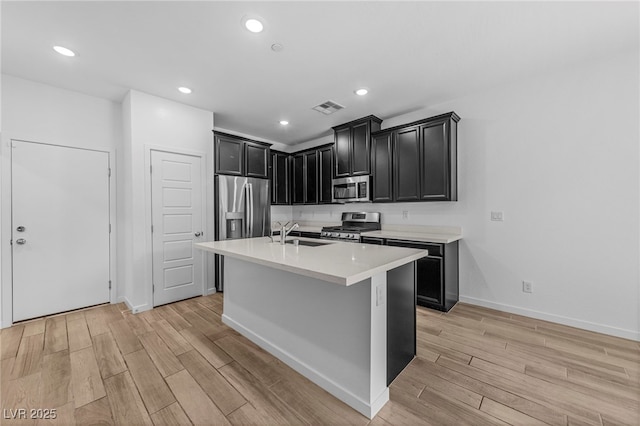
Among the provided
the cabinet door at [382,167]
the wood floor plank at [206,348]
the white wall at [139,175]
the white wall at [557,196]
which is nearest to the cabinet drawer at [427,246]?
the white wall at [557,196]

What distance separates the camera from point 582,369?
2.05 m

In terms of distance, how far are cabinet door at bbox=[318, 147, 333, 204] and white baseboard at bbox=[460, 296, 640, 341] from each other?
2745 millimetres

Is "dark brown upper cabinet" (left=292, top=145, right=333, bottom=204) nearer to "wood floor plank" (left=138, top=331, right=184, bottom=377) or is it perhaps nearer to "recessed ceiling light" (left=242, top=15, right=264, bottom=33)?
"recessed ceiling light" (left=242, top=15, right=264, bottom=33)

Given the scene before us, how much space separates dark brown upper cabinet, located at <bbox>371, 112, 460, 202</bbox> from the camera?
134 inches

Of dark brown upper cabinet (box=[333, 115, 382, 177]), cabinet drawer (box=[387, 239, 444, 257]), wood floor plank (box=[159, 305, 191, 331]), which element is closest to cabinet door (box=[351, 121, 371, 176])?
dark brown upper cabinet (box=[333, 115, 382, 177])

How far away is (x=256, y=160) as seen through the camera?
458cm

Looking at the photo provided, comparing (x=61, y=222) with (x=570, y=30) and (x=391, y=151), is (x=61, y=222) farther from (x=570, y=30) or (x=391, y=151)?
(x=570, y=30)

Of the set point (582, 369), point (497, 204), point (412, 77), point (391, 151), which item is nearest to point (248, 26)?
point (412, 77)

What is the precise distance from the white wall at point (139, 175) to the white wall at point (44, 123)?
293 mm

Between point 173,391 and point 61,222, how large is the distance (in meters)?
2.80

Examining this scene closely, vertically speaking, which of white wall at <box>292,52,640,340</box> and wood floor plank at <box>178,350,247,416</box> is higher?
white wall at <box>292,52,640,340</box>

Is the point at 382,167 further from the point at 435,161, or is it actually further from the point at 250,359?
the point at 250,359

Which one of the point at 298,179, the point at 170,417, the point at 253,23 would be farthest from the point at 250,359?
the point at 298,179

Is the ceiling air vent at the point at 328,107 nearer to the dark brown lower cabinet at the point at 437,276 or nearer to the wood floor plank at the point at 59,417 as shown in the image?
the dark brown lower cabinet at the point at 437,276
